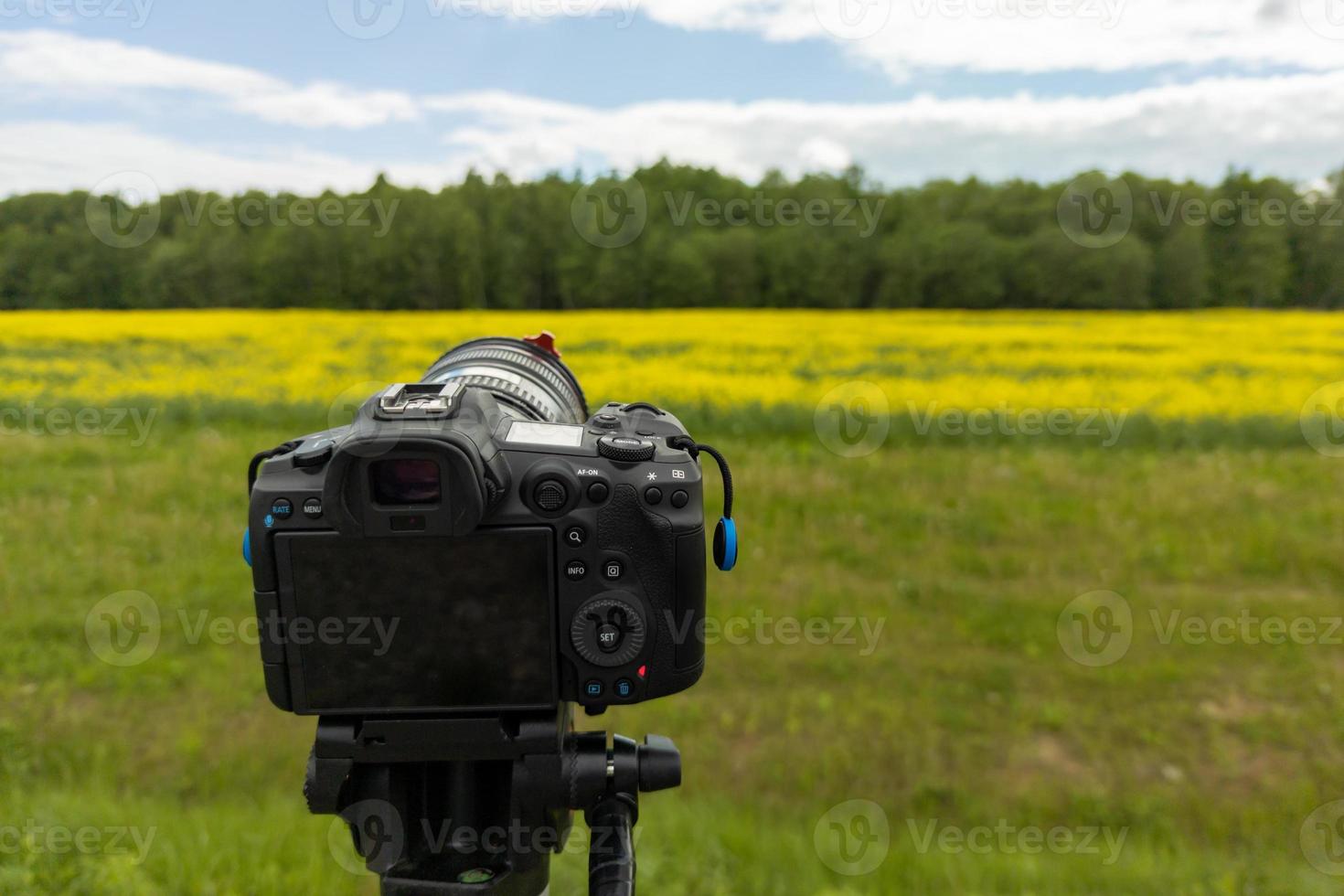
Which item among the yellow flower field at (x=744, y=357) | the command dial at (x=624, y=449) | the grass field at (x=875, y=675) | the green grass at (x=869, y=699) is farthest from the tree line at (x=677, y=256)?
the command dial at (x=624, y=449)

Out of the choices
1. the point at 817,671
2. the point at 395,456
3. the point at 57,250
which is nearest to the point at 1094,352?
the point at 817,671

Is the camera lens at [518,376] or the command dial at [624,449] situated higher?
the camera lens at [518,376]

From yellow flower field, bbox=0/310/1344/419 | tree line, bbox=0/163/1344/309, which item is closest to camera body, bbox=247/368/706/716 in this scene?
yellow flower field, bbox=0/310/1344/419

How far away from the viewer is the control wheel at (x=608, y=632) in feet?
4.95

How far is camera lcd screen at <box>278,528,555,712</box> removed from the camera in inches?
56.0

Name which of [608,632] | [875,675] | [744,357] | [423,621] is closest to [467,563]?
[423,621]

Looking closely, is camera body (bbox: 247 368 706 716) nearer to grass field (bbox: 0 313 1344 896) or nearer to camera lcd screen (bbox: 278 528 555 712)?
camera lcd screen (bbox: 278 528 555 712)

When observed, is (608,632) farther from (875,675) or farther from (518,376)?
(875,675)

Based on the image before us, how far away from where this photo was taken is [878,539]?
22.8ft

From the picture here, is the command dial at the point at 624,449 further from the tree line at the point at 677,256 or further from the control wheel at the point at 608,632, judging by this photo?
the tree line at the point at 677,256

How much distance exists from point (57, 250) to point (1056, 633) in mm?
38929

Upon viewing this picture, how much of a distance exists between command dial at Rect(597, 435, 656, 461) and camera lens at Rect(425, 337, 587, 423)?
32 cm

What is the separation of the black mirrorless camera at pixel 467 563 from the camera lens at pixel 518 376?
0.23m

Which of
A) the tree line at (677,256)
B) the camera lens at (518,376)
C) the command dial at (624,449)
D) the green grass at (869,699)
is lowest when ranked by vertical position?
Answer: the green grass at (869,699)
